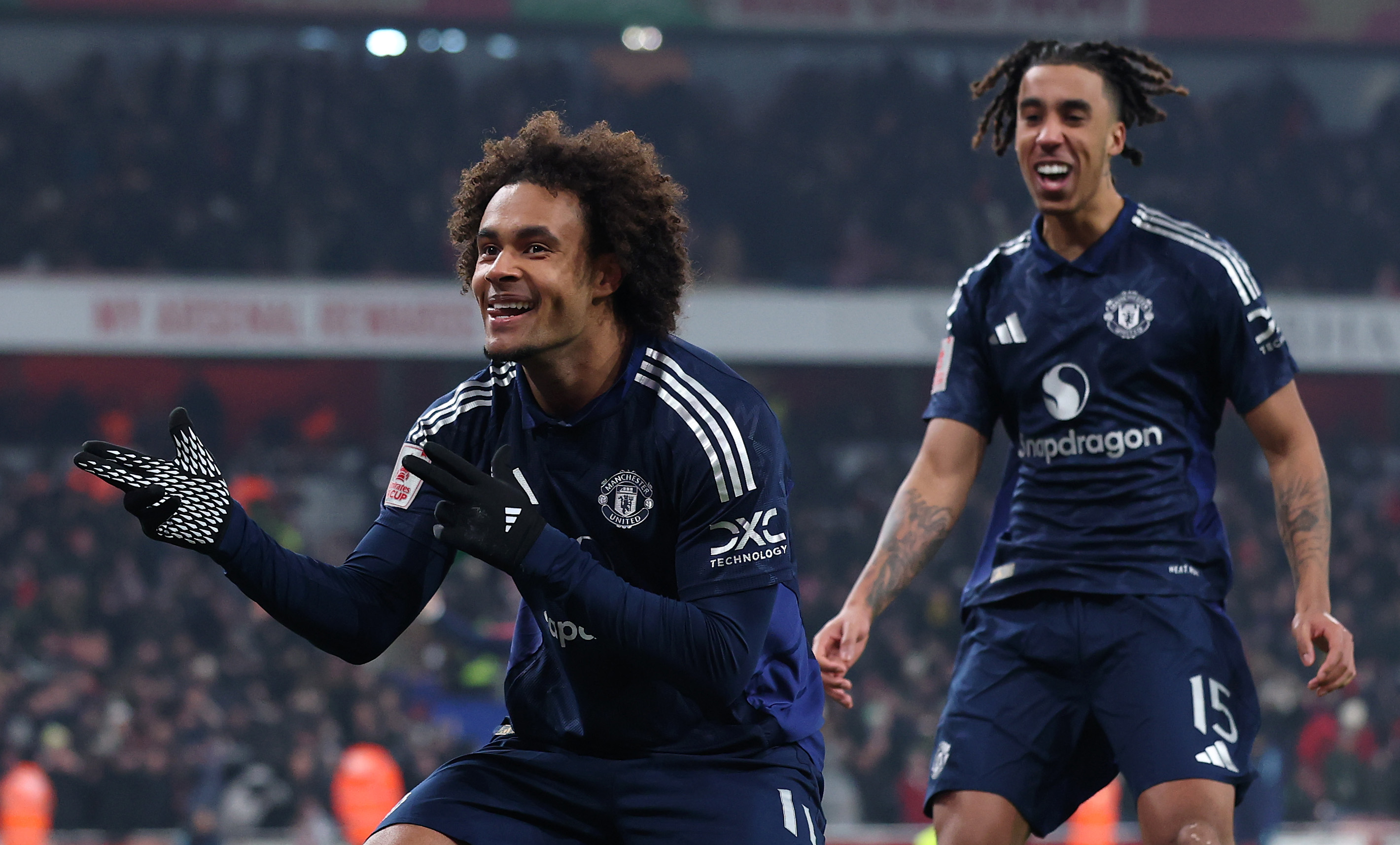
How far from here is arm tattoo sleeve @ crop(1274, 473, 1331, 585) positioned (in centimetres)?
370

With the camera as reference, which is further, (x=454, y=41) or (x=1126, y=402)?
(x=454, y=41)

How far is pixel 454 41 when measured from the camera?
20984 mm

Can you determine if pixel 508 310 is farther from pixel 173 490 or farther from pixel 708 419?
pixel 173 490

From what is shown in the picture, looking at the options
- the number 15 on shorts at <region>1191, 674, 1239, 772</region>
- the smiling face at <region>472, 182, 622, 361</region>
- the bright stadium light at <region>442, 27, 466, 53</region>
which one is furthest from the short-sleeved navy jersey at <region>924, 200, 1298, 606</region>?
the bright stadium light at <region>442, 27, 466, 53</region>

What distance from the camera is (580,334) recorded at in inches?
121

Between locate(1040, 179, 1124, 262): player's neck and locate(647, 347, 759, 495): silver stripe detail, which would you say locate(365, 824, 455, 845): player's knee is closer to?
locate(647, 347, 759, 495): silver stripe detail

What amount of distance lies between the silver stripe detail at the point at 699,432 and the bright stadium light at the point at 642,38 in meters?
17.5

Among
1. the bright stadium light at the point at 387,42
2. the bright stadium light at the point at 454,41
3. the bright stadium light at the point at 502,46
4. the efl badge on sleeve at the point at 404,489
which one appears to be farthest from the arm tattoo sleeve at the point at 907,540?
the bright stadium light at the point at 502,46

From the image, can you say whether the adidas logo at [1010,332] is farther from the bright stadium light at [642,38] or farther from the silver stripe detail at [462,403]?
the bright stadium light at [642,38]

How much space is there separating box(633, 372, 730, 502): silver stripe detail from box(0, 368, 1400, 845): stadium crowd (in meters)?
8.02

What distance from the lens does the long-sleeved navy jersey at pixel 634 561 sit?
2912mm

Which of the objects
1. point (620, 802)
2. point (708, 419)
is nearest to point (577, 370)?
point (708, 419)

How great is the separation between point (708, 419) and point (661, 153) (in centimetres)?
1703

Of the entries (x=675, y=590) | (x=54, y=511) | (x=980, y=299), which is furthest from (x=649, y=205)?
(x=54, y=511)
